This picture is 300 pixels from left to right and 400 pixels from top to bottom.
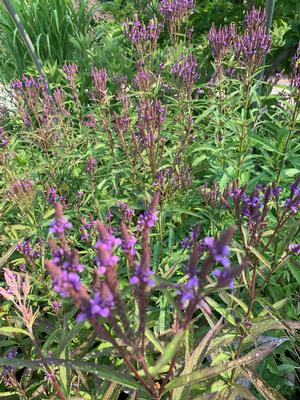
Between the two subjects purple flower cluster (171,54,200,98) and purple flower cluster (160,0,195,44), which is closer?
purple flower cluster (171,54,200,98)

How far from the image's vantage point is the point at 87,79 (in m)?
5.72

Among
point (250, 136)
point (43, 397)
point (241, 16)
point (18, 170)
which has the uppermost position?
point (241, 16)

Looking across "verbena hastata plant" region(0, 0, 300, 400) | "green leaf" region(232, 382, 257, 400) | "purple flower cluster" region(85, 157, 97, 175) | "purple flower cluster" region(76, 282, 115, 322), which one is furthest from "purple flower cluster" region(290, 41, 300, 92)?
"purple flower cluster" region(76, 282, 115, 322)

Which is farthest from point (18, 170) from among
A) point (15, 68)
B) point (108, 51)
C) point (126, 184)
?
point (15, 68)

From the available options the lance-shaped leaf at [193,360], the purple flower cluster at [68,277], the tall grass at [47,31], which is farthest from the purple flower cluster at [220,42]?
the tall grass at [47,31]

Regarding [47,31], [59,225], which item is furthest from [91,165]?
[47,31]

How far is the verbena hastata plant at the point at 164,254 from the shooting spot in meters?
1.40

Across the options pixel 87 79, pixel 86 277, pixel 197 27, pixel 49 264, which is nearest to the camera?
pixel 49 264

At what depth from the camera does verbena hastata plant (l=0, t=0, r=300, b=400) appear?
1395 millimetres

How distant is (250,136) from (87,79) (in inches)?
139

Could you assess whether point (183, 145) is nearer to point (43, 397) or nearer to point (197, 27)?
point (43, 397)

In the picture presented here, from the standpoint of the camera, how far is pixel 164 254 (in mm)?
2809

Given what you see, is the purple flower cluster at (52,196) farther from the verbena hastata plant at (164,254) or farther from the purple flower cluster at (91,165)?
the purple flower cluster at (91,165)

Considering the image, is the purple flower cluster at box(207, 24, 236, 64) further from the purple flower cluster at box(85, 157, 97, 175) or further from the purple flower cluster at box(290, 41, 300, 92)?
the purple flower cluster at box(85, 157, 97, 175)
